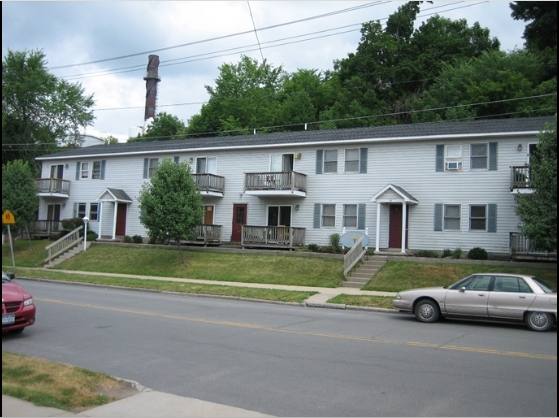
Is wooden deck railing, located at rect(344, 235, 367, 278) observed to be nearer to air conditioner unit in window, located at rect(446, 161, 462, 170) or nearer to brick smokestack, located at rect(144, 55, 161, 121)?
air conditioner unit in window, located at rect(446, 161, 462, 170)

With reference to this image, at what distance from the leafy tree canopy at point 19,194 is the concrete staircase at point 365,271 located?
24723 mm

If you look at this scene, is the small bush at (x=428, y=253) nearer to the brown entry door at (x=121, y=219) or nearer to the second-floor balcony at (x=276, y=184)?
the second-floor balcony at (x=276, y=184)

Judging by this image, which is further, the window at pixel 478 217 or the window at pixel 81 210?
the window at pixel 81 210

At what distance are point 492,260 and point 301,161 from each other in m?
12.4

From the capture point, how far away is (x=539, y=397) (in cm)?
748

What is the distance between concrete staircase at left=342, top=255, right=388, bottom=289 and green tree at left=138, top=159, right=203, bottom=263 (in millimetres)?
9593

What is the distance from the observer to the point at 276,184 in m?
30.8

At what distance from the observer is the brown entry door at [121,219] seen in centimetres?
3812

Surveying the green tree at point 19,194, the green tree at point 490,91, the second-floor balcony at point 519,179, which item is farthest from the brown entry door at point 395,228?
the green tree at point 19,194

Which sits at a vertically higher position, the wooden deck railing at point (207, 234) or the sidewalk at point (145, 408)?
the wooden deck railing at point (207, 234)

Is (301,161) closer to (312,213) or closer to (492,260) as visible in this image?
(312,213)

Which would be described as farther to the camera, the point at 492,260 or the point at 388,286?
the point at 492,260

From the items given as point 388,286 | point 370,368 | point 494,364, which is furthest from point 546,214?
point 370,368

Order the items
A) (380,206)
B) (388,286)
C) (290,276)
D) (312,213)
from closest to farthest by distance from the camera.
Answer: (388,286)
(290,276)
(380,206)
(312,213)
